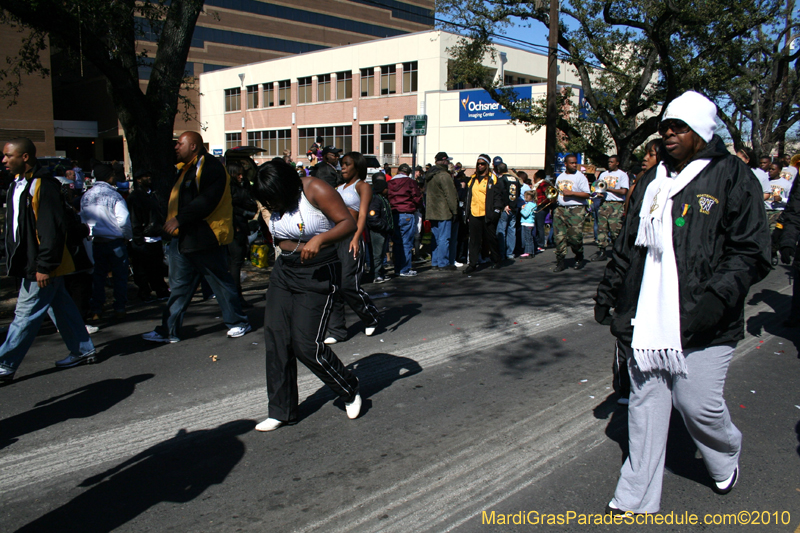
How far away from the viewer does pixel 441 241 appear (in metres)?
10.9

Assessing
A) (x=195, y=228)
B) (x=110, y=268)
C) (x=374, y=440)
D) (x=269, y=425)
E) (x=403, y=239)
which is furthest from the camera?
(x=403, y=239)

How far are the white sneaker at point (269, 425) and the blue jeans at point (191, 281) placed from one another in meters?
2.34

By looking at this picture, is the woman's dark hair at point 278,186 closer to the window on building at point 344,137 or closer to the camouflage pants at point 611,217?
the camouflage pants at point 611,217

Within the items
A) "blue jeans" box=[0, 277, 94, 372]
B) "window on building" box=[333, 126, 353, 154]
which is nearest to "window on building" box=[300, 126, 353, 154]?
"window on building" box=[333, 126, 353, 154]

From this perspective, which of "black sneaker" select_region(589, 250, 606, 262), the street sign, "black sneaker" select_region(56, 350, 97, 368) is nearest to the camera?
"black sneaker" select_region(56, 350, 97, 368)

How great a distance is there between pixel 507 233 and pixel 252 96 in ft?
172

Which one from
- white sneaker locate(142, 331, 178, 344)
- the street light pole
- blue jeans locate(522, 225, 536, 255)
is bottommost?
white sneaker locate(142, 331, 178, 344)

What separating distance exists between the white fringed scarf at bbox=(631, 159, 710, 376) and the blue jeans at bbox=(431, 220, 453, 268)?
796 centimetres

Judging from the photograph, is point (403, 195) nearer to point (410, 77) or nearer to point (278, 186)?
point (278, 186)

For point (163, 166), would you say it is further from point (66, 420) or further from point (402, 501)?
point (402, 501)

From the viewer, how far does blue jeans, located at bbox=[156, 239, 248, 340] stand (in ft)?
19.4

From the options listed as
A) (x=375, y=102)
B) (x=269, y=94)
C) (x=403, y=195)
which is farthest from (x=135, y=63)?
(x=269, y=94)

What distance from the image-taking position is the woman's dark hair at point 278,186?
395cm

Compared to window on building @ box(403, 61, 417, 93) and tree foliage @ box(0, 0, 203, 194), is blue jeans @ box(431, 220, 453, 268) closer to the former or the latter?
tree foliage @ box(0, 0, 203, 194)
